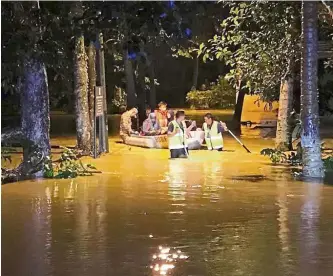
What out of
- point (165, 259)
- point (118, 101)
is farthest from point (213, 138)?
point (118, 101)

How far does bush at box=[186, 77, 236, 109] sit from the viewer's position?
4597 centimetres

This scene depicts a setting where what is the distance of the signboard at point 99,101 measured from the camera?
1908 centimetres

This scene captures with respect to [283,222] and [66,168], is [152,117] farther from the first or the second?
[283,222]

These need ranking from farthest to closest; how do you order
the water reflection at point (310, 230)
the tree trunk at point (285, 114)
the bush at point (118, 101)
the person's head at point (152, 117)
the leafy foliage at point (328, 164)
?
the bush at point (118, 101), the person's head at point (152, 117), the tree trunk at point (285, 114), the leafy foliage at point (328, 164), the water reflection at point (310, 230)

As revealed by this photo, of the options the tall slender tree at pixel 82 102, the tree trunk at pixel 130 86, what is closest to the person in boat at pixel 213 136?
the tall slender tree at pixel 82 102

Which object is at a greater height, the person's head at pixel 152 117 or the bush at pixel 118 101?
the bush at pixel 118 101

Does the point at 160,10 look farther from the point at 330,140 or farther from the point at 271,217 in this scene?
the point at 330,140

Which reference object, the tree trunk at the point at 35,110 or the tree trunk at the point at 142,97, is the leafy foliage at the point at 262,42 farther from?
the tree trunk at the point at 142,97

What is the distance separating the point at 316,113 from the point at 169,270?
797 cm

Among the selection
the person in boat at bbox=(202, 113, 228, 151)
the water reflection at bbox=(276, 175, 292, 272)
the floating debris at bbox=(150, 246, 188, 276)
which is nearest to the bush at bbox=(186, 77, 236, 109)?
the person in boat at bbox=(202, 113, 228, 151)

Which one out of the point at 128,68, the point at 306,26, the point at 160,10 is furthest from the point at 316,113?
the point at 128,68

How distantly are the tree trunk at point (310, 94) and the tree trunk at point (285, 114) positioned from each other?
388cm

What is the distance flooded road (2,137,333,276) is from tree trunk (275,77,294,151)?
10.5ft

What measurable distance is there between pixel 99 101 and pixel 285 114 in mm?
4711
